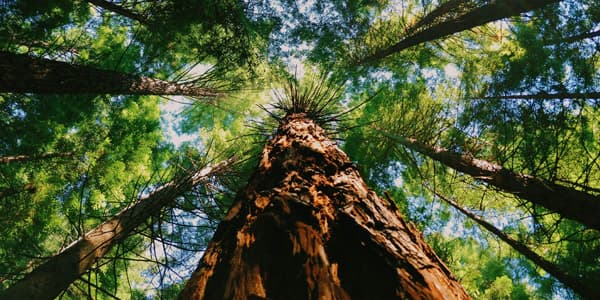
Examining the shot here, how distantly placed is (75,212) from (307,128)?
537 cm

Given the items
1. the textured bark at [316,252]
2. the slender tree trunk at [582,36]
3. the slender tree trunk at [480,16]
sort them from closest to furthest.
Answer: the textured bark at [316,252] < the slender tree trunk at [480,16] < the slender tree trunk at [582,36]

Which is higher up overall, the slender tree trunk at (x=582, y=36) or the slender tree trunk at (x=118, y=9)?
the slender tree trunk at (x=118, y=9)

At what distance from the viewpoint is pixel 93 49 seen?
816 centimetres

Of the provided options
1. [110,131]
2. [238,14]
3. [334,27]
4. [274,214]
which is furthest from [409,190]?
[274,214]

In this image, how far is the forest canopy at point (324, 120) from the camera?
4.29 metres

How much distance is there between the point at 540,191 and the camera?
407 centimetres

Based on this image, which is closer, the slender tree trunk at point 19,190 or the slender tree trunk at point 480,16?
the slender tree trunk at point 480,16

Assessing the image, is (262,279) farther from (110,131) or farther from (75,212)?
(110,131)

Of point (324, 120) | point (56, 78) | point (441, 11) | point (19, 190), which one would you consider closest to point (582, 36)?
point (441, 11)

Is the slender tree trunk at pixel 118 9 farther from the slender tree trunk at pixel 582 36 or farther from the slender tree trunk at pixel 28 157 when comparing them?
the slender tree trunk at pixel 582 36

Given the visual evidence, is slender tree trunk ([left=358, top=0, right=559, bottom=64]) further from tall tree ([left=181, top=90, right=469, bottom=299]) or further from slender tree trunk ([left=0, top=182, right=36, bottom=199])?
slender tree trunk ([left=0, top=182, right=36, bottom=199])

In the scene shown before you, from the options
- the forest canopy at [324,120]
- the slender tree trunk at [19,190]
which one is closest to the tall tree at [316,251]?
the forest canopy at [324,120]

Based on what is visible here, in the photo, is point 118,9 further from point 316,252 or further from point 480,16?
point 316,252

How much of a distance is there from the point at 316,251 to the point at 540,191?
13.0 ft
